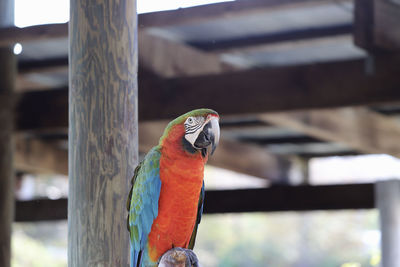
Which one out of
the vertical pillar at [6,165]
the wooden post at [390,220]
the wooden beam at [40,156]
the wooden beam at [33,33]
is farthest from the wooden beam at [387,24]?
the wooden beam at [40,156]

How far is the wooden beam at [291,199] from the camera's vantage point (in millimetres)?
4707

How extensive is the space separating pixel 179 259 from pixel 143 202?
0.21m

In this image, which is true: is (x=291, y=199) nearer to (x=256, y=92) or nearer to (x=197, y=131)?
(x=256, y=92)

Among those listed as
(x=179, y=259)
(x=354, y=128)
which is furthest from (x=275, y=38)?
(x=179, y=259)

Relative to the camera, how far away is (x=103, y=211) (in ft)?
6.45

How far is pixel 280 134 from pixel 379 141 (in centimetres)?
143

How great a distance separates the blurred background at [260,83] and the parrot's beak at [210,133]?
1.18 m

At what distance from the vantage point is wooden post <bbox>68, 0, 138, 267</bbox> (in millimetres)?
1967

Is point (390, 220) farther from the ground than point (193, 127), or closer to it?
closer to it

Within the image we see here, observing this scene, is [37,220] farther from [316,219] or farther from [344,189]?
[316,219]

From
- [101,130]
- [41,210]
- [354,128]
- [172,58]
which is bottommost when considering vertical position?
[41,210]

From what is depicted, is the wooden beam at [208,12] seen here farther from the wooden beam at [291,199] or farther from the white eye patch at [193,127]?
the wooden beam at [291,199]

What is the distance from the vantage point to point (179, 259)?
171 centimetres

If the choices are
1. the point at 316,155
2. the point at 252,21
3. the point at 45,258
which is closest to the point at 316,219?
the point at 45,258
